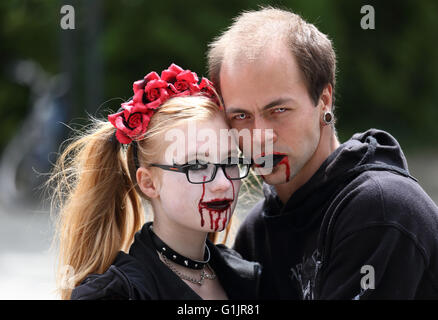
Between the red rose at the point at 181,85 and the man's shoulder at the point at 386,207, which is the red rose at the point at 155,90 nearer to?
the red rose at the point at 181,85

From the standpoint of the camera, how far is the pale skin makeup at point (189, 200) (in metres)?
2.47

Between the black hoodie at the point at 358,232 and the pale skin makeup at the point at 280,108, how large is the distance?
0.09 metres

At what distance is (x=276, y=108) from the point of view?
246 cm

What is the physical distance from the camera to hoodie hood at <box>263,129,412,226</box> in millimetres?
2424

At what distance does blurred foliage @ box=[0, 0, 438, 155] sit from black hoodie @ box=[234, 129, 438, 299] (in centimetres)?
837

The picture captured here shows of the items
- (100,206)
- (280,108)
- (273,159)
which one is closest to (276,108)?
(280,108)

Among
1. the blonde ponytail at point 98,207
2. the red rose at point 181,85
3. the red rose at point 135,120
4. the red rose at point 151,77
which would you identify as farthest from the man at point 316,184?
the blonde ponytail at point 98,207

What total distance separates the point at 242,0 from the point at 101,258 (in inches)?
358

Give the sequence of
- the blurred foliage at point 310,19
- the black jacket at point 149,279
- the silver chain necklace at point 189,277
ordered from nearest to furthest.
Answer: the black jacket at point 149,279 → the silver chain necklace at point 189,277 → the blurred foliage at point 310,19

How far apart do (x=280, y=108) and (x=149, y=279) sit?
795mm

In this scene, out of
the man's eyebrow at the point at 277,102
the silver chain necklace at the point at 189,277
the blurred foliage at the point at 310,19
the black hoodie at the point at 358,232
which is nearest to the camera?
the black hoodie at the point at 358,232

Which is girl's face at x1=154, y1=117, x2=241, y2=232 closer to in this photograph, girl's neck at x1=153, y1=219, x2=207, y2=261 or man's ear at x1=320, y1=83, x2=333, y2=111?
girl's neck at x1=153, y1=219, x2=207, y2=261
